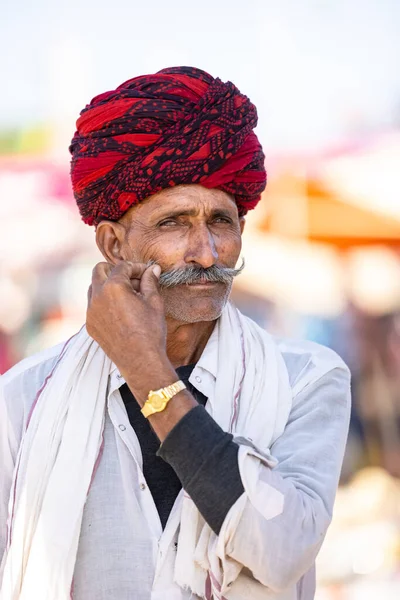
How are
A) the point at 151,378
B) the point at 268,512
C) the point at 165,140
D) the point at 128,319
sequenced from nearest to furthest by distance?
the point at 268,512
the point at 151,378
the point at 128,319
the point at 165,140

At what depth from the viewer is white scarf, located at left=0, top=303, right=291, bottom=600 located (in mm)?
2275

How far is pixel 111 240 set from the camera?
2.79 m

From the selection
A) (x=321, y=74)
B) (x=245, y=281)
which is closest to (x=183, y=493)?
(x=245, y=281)

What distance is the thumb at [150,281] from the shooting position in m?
2.43

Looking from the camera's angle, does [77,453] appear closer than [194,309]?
Yes

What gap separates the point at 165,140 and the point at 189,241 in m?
0.28

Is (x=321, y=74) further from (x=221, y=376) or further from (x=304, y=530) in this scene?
(x=304, y=530)

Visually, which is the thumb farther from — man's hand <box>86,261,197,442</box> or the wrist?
the wrist

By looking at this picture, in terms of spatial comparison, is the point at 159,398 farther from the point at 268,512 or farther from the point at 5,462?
the point at 5,462

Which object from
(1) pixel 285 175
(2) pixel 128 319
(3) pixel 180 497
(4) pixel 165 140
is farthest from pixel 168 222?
(1) pixel 285 175

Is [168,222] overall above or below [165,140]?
below

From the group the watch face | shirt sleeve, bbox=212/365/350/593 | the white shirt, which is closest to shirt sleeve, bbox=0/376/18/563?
the white shirt

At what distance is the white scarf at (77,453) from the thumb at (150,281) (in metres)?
0.30

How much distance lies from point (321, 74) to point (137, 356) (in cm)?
345
